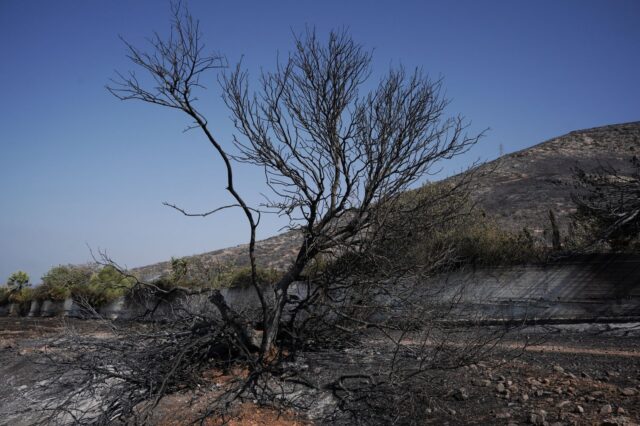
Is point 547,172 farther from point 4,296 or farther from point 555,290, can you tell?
point 4,296

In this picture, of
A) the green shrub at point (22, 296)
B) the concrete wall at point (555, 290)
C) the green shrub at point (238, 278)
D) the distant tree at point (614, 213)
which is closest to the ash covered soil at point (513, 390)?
the concrete wall at point (555, 290)

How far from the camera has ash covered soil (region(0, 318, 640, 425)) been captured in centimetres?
528

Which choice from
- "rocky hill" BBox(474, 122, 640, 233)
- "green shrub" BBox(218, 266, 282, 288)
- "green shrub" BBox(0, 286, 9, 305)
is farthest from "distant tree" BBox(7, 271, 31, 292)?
"rocky hill" BBox(474, 122, 640, 233)

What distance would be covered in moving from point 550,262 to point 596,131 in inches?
647

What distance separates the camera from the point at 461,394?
19.3 feet

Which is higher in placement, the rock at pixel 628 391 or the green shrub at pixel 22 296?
the green shrub at pixel 22 296

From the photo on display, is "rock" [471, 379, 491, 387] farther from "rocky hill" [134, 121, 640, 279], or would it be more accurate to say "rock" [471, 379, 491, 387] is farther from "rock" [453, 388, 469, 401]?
"rocky hill" [134, 121, 640, 279]

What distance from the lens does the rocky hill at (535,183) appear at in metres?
15.5

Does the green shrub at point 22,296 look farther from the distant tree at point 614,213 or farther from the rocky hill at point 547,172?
the distant tree at point 614,213

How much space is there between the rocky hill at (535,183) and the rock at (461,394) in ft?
29.9

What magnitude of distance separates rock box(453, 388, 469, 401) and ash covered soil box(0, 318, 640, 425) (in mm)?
12

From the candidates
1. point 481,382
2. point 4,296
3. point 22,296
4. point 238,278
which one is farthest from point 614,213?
point 4,296

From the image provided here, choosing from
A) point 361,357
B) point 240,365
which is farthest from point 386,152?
point 240,365

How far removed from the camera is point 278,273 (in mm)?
12234
